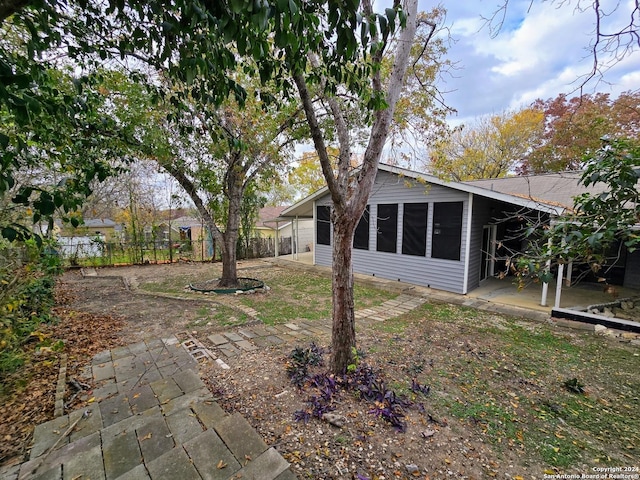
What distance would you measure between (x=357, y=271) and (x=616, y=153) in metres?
7.84

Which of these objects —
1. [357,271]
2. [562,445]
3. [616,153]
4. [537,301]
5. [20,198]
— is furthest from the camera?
[357,271]

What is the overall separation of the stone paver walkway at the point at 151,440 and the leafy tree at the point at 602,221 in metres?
2.42

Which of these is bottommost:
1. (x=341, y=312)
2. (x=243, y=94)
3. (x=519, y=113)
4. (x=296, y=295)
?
(x=296, y=295)

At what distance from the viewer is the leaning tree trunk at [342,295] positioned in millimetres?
2857

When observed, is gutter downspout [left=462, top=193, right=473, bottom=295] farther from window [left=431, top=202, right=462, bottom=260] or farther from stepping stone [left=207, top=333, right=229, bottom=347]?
stepping stone [left=207, top=333, right=229, bottom=347]

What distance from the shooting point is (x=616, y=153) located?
2010 mm

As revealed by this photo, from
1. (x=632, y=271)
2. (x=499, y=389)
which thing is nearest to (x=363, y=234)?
(x=499, y=389)

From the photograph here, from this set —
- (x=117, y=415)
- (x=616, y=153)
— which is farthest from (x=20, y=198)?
(x=616, y=153)

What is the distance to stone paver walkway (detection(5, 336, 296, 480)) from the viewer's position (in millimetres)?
1848

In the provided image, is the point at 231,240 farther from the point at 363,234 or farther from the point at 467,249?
the point at 467,249

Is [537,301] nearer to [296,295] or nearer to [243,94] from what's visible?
[296,295]

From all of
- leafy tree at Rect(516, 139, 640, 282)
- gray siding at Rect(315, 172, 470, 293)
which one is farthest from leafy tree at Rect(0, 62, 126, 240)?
Answer: gray siding at Rect(315, 172, 470, 293)

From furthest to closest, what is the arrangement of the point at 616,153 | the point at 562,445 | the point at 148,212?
the point at 148,212
the point at 562,445
the point at 616,153

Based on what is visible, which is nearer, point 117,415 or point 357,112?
point 117,415
